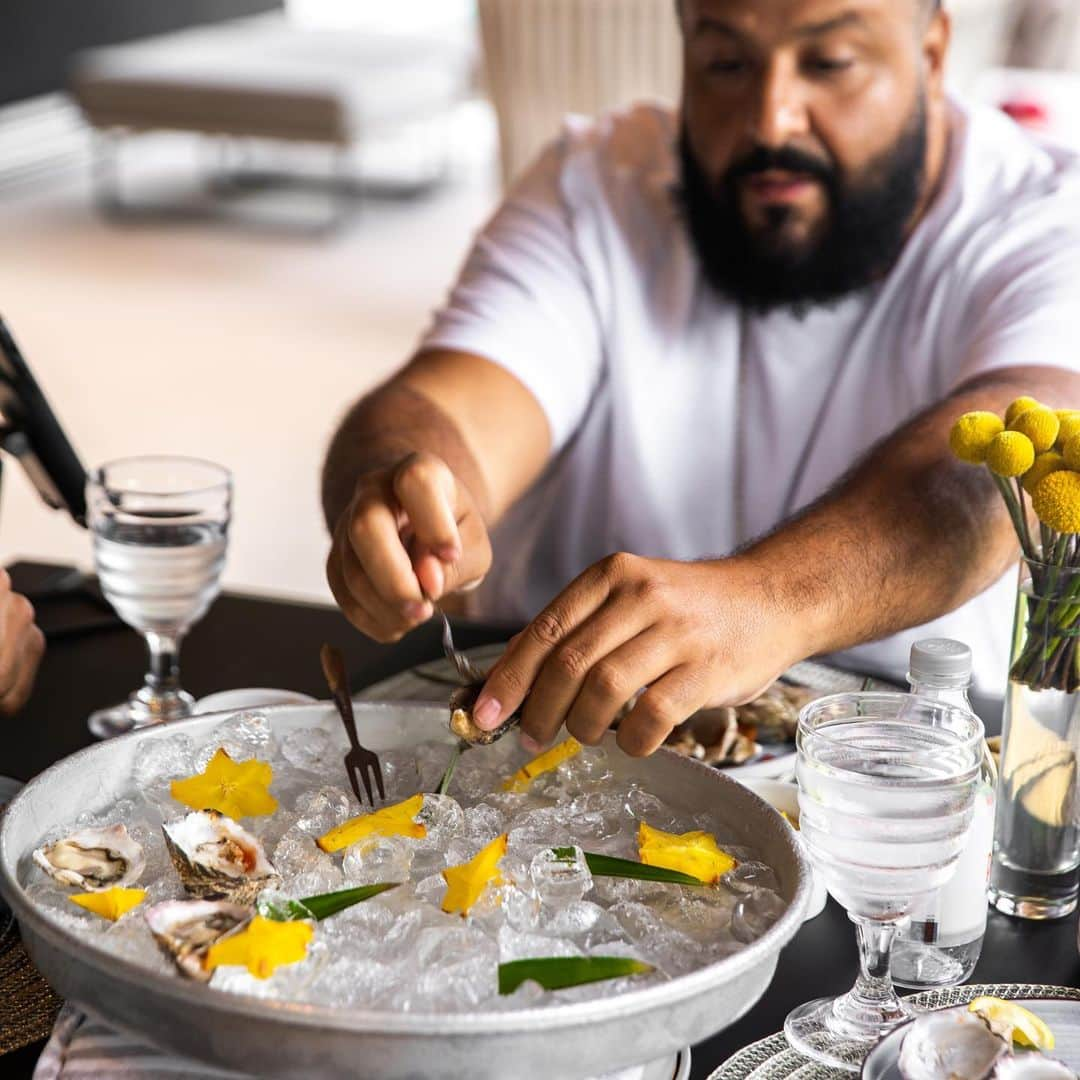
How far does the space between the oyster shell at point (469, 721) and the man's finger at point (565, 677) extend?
0.05ft

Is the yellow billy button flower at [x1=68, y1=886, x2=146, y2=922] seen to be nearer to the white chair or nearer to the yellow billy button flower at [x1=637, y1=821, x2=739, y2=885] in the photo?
the yellow billy button flower at [x1=637, y1=821, x2=739, y2=885]

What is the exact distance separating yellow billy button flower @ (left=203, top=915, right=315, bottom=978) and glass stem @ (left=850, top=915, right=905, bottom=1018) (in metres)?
0.30

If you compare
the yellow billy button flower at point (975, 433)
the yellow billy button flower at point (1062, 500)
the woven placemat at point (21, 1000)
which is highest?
the yellow billy button flower at point (975, 433)

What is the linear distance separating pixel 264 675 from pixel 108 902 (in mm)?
566

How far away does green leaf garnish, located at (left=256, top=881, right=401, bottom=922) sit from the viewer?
2.57 feet

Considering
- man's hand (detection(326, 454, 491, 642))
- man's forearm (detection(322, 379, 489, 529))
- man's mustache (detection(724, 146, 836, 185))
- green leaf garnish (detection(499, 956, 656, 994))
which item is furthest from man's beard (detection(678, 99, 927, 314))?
green leaf garnish (detection(499, 956, 656, 994))

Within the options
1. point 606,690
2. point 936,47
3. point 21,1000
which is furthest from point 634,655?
point 936,47

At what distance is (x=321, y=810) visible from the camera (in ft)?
3.05

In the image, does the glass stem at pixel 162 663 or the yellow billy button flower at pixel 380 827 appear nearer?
the yellow billy button flower at pixel 380 827

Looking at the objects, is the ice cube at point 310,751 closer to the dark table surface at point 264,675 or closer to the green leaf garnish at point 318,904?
the green leaf garnish at point 318,904

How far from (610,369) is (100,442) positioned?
2.63 meters

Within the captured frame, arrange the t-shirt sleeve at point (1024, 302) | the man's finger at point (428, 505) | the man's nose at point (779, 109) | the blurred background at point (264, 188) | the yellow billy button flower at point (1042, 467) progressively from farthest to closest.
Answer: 1. the blurred background at point (264, 188)
2. the man's nose at point (779, 109)
3. the t-shirt sleeve at point (1024, 302)
4. the man's finger at point (428, 505)
5. the yellow billy button flower at point (1042, 467)

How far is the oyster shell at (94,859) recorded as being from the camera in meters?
0.83

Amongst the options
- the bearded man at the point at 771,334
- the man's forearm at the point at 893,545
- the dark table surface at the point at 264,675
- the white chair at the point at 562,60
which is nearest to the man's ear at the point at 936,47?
the bearded man at the point at 771,334
